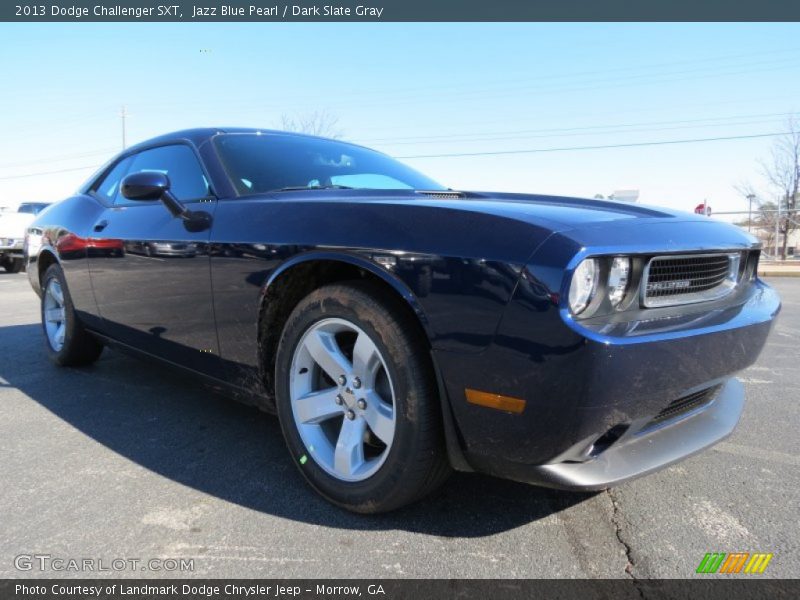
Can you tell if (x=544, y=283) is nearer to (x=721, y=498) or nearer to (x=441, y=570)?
(x=441, y=570)

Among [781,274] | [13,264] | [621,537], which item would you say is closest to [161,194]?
[621,537]

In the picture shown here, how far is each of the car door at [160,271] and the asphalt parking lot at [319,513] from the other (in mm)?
479

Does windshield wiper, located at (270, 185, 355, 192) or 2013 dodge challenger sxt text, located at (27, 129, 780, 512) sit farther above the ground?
windshield wiper, located at (270, 185, 355, 192)

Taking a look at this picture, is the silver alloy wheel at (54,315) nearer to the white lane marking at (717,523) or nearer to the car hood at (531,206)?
the car hood at (531,206)

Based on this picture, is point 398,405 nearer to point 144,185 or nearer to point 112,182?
point 144,185

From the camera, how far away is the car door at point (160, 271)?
2574mm

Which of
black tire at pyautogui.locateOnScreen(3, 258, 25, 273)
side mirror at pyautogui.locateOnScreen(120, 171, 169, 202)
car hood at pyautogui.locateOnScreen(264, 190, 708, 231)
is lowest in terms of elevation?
black tire at pyautogui.locateOnScreen(3, 258, 25, 273)

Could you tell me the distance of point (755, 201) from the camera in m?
23.4

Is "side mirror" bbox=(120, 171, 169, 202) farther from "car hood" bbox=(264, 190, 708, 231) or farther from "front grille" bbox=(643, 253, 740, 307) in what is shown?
"front grille" bbox=(643, 253, 740, 307)

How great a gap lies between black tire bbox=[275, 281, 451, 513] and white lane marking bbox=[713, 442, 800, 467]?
158 cm

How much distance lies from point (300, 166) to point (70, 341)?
2.26 meters

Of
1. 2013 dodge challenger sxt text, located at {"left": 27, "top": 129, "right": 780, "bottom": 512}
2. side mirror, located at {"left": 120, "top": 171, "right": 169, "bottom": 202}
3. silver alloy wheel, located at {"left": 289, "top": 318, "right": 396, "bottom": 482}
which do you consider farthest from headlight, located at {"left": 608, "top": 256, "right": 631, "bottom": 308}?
side mirror, located at {"left": 120, "top": 171, "right": 169, "bottom": 202}

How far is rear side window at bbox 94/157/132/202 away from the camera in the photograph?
3.69 meters

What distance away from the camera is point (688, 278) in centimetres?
195
